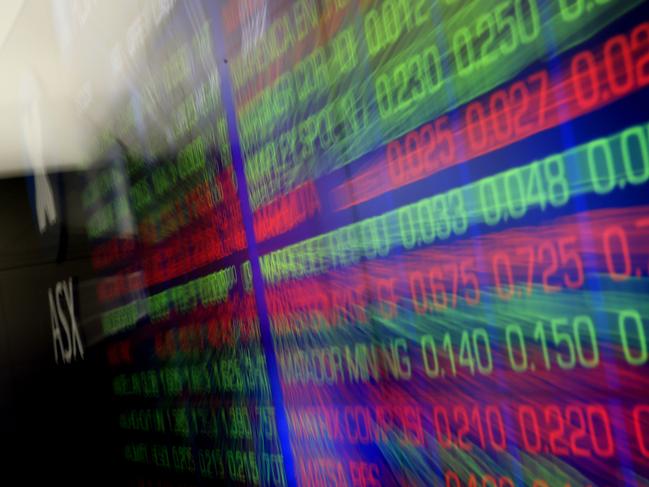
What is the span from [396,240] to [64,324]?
1.41 metres

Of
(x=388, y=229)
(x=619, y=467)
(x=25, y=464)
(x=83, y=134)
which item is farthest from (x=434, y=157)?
(x=25, y=464)

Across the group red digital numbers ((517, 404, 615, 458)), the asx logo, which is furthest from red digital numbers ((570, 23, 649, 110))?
the asx logo

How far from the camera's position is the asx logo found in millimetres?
2016

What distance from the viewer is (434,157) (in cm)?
82

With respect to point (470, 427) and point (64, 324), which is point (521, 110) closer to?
point (470, 427)

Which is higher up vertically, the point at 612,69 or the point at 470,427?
the point at 612,69

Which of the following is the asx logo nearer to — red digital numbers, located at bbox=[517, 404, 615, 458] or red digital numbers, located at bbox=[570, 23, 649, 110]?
red digital numbers, located at bbox=[517, 404, 615, 458]

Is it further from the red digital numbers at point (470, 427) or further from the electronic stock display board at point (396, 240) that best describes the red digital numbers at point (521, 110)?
the red digital numbers at point (470, 427)

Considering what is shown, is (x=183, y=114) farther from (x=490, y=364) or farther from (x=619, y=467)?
(x=619, y=467)

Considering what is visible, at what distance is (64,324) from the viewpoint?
2.08m

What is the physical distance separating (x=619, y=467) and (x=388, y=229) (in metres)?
0.36

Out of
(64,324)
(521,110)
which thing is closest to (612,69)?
(521,110)

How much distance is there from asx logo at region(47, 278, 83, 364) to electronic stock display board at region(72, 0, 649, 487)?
1.70 feet

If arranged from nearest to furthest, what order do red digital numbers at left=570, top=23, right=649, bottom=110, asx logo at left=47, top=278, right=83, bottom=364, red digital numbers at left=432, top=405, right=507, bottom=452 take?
red digital numbers at left=570, top=23, right=649, bottom=110
red digital numbers at left=432, top=405, right=507, bottom=452
asx logo at left=47, top=278, right=83, bottom=364
